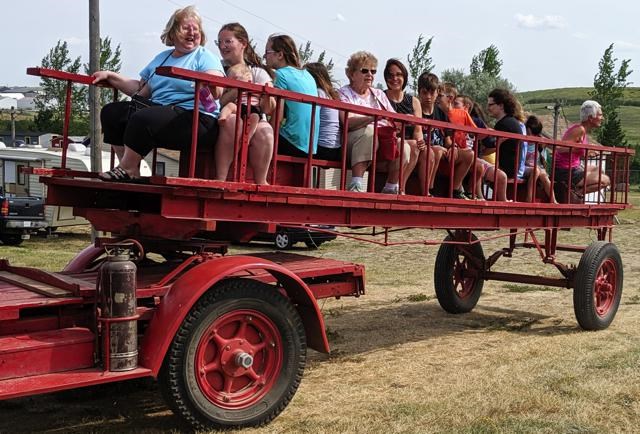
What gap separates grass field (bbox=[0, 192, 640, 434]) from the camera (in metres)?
4.81

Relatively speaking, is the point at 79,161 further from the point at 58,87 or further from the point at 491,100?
the point at 58,87

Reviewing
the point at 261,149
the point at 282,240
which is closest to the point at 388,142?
the point at 261,149

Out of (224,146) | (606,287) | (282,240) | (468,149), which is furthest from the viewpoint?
(282,240)

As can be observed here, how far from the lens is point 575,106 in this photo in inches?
4444

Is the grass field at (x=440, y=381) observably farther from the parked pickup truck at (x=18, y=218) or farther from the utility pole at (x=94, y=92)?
the parked pickup truck at (x=18, y=218)

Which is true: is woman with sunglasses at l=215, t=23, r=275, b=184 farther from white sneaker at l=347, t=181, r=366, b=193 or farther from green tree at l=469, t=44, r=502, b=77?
green tree at l=469, t=44, r=502, b=77

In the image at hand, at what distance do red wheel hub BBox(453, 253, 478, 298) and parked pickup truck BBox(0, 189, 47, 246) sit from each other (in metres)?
12.0

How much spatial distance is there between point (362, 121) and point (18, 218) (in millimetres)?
13788

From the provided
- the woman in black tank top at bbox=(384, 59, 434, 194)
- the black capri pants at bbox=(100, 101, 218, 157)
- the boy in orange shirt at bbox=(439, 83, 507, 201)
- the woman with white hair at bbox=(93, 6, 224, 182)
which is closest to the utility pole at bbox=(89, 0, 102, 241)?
the boy in orange shirt at bbox=(439, 83, 507, 201)

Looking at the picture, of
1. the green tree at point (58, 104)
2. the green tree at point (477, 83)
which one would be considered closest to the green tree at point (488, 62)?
the green tree at point (477, 83)

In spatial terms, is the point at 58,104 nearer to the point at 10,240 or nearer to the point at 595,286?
the point at 10,240

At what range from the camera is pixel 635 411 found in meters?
5.13

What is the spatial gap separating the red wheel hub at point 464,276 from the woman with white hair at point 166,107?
194 inches

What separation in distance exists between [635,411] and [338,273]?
228 centimetres
